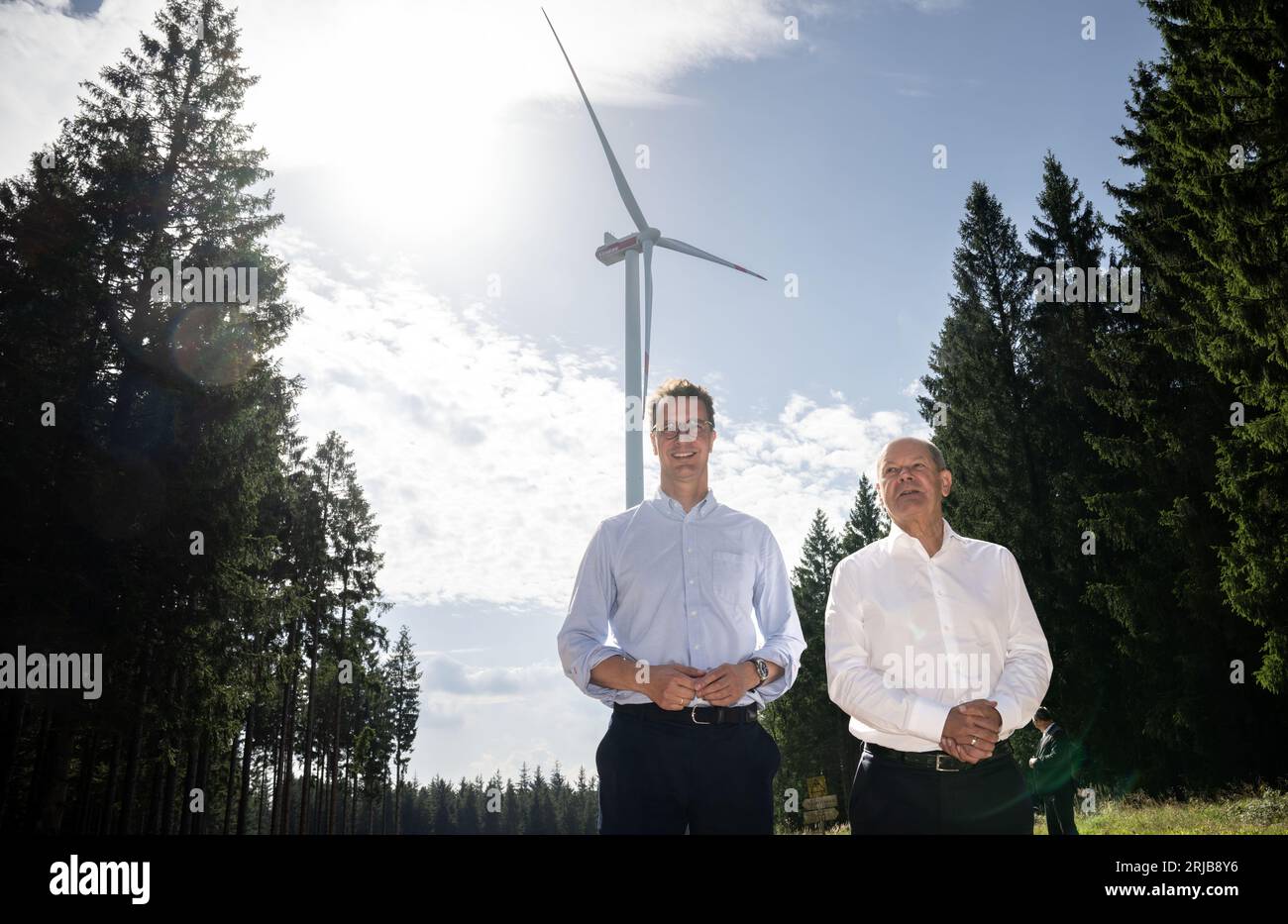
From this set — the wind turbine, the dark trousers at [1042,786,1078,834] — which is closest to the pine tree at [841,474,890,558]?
the wind turbine

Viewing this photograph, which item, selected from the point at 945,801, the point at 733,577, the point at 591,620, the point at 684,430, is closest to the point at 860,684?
the point at 945,801

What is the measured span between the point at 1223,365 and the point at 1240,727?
10460mm

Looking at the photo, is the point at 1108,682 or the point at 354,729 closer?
the point at 1108,682

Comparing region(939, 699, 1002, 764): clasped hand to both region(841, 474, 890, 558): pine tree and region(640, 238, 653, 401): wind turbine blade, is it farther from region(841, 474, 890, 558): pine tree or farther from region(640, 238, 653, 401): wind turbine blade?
region(841, 474, 890, 558): pine tree

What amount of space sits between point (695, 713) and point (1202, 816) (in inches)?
660

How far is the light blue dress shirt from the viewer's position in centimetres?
348

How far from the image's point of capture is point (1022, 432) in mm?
26281

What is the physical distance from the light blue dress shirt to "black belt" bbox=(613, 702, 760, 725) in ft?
0.17

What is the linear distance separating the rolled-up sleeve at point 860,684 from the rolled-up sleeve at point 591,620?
2.93 feet

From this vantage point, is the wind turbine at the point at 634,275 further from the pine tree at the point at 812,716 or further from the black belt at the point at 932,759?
the pine tree at the point at 812,716

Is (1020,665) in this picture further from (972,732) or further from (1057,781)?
(1057,781)
